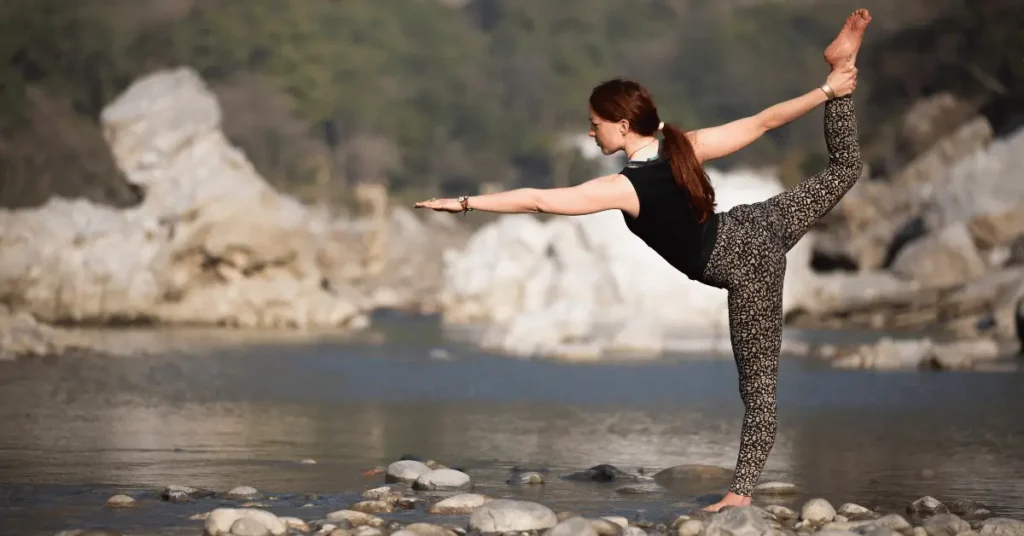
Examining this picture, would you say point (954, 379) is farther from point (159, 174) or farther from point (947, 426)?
point (159, 174)

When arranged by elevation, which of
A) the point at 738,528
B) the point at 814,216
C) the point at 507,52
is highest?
the point at 507,52

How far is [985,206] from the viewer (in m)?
28.9

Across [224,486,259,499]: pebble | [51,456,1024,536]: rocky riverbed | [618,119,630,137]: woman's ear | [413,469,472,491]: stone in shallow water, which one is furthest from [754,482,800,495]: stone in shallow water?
[224,486,259,499]: pebble

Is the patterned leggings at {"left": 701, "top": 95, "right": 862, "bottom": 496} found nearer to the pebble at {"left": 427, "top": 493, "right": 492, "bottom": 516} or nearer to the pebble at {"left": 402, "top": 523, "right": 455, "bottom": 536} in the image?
the pebble at {"left": 427, "top": 493, "right": 492, "bottom": 516}

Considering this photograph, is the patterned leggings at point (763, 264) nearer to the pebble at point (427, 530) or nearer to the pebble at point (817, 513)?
the pebble at point (817, 513)

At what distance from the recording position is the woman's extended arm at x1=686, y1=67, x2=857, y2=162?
6355 millimetres

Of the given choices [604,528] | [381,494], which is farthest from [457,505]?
[604,528]

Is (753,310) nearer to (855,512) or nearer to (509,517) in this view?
(855,512)

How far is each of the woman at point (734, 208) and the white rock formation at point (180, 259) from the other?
19474 mm

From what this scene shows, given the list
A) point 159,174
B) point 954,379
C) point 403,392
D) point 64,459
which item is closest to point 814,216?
point 64,459

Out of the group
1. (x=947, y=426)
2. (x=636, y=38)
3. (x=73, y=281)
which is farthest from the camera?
(x=636, y=38)

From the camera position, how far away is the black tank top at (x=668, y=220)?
20.4 ft

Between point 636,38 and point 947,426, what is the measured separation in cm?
8789

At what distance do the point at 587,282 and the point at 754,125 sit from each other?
21.2m
